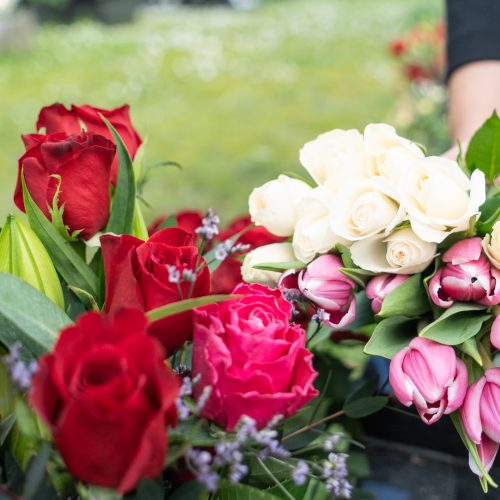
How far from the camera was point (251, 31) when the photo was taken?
29.0 feet

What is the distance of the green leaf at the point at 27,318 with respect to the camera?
529 millimetres

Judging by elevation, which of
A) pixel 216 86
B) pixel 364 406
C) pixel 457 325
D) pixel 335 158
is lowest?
pixel 216 86

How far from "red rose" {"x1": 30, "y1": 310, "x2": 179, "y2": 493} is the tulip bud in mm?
157

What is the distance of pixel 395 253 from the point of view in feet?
2.14

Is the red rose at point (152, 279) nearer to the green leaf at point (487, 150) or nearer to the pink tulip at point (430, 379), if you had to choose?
the pink tulip at point (430, 379)

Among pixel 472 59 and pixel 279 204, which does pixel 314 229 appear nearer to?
pixel 279 204

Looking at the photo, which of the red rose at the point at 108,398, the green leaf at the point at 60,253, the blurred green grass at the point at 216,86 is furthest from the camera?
the blurred green grass at the point at 216,86

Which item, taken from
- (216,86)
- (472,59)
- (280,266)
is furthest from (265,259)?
(216,86)

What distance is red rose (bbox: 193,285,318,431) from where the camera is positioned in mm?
515

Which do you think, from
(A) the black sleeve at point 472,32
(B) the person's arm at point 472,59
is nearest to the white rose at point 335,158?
(B) the person's arm at point 472,59

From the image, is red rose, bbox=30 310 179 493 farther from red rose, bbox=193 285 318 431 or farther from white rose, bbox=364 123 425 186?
white rose, bbox=364 123 425 186

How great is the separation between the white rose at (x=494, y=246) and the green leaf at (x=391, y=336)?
0.29 ft

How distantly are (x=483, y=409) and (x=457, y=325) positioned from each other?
0.07 metres

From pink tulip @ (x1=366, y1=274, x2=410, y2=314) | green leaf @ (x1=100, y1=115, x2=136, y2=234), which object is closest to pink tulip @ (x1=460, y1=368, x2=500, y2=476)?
pink tulip @ (x1=366, y1=274, x2=410, y2=314)
